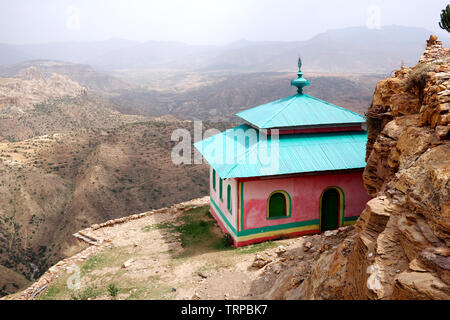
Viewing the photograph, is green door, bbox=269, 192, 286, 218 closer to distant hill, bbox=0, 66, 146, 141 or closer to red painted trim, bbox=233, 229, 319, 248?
red painted trim, bbox=233, 229, 319, 248

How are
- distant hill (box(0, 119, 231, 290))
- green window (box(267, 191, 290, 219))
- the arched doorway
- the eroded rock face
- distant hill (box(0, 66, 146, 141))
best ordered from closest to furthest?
1. the eroded rock face
2. green window (box(267, 191, 290, 219))
3. the arched doorway
4. distant hill (box(0, 119, 231, 290))
5. distant hill (box(0, 66, 146, 141))

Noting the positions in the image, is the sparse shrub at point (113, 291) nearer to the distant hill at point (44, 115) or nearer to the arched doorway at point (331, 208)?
the arched doorway at point (331, 208)

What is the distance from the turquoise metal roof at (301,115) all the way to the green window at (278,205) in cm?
270

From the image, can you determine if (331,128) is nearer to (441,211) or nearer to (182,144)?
(441,211)

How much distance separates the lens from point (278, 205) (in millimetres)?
12883

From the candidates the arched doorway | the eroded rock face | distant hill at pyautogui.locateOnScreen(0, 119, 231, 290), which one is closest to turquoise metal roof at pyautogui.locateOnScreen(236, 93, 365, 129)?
the arched doorway

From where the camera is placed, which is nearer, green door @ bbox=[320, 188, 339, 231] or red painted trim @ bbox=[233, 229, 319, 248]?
red painted trim @ bbox=[233, 229, 319, 248]

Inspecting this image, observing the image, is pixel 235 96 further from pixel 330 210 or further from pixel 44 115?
pixel 330 210

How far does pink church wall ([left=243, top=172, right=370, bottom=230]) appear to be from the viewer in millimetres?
12477

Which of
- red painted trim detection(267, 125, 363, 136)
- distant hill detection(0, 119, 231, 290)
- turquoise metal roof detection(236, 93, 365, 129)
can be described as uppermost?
turquoise metal roof detection(236, 93, 365, 129)

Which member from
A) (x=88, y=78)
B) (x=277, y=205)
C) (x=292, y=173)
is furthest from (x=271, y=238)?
(x=88, y=78)

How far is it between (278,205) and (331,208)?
230 cm

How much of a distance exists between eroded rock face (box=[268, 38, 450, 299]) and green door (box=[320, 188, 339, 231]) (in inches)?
217
